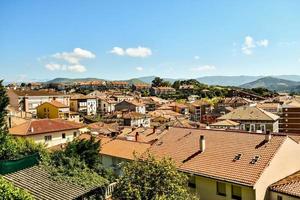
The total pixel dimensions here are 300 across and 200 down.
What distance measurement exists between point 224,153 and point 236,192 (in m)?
3.55

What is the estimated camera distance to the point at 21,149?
29.0 m

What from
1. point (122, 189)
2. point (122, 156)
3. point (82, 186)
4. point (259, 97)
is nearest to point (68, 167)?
point (82, 186)

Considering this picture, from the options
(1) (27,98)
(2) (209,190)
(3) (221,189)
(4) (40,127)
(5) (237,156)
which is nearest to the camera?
(3) (221,189)

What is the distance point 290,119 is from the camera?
85.6 metres

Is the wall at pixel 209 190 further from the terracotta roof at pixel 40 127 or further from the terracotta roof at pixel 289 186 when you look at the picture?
the terracotta roof at pixel 40 127

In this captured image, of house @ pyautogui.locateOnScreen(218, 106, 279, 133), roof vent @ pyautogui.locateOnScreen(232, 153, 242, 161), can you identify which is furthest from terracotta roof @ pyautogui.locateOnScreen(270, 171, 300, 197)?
house @ pyautogui.locateOnScreen(218, 106, 279, 133)

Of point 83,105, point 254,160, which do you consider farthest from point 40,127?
point 83,105

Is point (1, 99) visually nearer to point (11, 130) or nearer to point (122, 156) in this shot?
point (11, 130)

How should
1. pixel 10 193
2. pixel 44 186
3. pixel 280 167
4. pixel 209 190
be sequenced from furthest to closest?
pixel 209 190 → pixel 280 167 → pixel 44 186 → pixel 10 193

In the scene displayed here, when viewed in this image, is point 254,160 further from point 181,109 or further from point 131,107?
point 181,109

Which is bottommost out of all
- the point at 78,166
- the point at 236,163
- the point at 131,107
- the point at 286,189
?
the point at 131,107

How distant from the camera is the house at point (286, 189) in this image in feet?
64.2

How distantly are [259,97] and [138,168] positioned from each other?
162304 millimetres

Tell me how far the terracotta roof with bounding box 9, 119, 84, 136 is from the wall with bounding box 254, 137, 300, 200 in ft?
106
